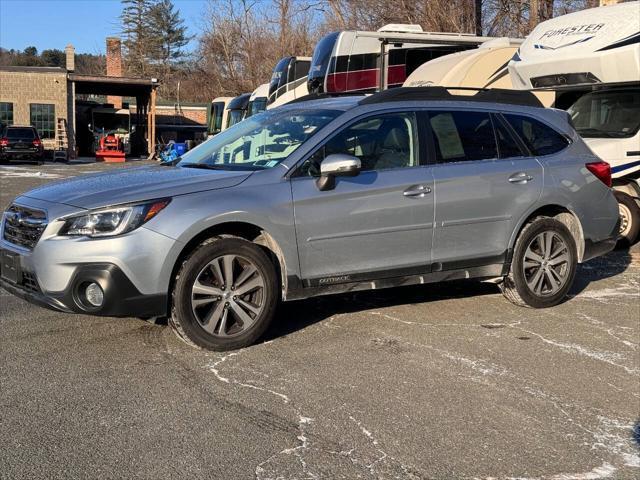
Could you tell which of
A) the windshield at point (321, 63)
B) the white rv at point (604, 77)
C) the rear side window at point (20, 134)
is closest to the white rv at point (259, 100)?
the windshield at point (321, 63)

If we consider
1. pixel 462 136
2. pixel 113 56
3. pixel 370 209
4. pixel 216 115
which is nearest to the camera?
pixel 370 209

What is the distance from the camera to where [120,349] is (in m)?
4.85

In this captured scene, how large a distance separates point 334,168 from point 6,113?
3818 centimetres

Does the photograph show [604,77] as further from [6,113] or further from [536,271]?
[6,113]

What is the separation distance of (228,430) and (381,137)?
9.19ft

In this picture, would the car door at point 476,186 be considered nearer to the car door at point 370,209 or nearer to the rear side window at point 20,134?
the car door at point 370,209

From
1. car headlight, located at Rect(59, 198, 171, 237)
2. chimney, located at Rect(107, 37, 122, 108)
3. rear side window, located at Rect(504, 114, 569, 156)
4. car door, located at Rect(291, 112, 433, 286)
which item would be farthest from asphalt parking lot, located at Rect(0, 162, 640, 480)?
chimney, located at Rect(107, 37, 122, 108)

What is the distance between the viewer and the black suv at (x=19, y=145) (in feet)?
99.5

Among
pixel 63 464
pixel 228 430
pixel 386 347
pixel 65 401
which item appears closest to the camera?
pixel 63 464

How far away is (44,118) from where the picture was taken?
126 ft

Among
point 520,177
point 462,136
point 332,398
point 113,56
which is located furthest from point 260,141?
point 113,56

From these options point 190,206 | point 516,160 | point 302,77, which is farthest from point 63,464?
point 302,77

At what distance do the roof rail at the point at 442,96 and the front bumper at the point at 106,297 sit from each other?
235 cm

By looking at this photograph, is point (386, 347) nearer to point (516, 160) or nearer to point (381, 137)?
point (381, 137)
